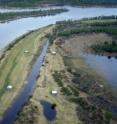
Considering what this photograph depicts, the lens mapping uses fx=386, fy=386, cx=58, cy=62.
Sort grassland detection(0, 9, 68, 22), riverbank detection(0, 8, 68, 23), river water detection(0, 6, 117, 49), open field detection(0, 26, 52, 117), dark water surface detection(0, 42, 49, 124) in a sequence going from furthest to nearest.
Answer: grassland detection(0, 9, 68, 22) → riverbank detection(0, 8, 68, 23) → river water detection(0, 6, 117, 49) → open field detection(0, 26, 52, 117) → dark water surface detection(0, 42, 49, 124)

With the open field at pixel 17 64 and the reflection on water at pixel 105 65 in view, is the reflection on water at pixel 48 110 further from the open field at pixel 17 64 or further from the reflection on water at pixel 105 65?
the reflection on water at pixel 105 65

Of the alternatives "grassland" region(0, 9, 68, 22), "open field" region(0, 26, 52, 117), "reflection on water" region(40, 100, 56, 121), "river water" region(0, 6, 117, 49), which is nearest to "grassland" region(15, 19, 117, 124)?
"reflection on water" region(40, 100, 56, 121)

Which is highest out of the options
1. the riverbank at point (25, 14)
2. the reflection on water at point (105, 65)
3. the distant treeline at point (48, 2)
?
the distant treeline at point (48, 2)

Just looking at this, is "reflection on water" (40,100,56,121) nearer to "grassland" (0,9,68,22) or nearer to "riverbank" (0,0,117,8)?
"grassland" (0,9,68,22)

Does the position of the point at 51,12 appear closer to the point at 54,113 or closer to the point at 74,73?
the point at 74,73

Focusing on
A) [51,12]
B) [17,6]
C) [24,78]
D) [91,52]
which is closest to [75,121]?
[24,78]

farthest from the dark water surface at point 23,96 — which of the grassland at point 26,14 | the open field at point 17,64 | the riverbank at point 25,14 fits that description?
the grassland at point 26,14
